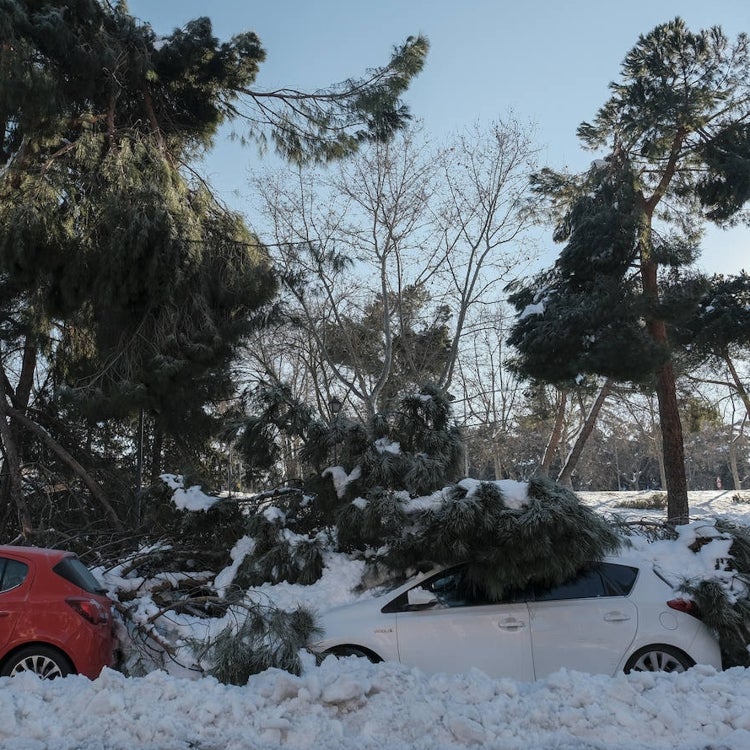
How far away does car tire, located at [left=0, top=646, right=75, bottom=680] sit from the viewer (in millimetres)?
5305

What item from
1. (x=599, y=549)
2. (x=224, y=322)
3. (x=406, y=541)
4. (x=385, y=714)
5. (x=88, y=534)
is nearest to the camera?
(x=385, y=714)

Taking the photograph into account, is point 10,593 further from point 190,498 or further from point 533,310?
point 533,310

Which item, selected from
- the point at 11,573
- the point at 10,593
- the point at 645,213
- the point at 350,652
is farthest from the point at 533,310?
the point at 10,593

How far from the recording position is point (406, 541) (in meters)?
6.21

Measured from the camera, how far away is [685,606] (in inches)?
222

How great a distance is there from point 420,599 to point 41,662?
3.07m

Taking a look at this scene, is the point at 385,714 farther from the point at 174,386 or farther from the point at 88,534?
the point at 174,386

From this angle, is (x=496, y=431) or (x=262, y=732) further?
(x=496, y=431)

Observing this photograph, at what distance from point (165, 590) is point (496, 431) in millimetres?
20251

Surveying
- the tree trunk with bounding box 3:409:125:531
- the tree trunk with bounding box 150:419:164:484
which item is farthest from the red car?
the tree trunk with bounding box 150:419:164:484

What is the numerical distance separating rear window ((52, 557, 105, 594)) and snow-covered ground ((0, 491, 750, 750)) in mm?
1382

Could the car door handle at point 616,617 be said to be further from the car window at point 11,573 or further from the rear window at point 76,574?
the car window at point 11,573

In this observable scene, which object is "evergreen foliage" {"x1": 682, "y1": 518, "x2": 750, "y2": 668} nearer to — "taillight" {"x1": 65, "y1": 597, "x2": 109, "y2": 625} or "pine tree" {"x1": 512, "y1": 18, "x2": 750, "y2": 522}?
"taillight" {"x1": 65, "y1": 597, "x2": 109, "y2": 625}

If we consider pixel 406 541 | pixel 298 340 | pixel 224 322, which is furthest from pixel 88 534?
pixel 298 340
